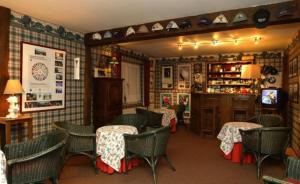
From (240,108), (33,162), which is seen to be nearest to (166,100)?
(240,108)

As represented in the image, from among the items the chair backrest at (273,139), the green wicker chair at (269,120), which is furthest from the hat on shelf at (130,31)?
the green wicker chair at (269,120)

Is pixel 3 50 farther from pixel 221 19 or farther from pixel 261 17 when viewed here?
pixel 261 17

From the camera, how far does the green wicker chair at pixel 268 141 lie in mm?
3541

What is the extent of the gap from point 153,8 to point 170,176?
2.68 m

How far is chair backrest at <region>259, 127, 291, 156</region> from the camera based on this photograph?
353 cm

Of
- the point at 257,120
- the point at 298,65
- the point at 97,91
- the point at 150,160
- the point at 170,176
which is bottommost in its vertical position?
the point at 170,176

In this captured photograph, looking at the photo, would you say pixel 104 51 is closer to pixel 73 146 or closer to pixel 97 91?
pixel 97 91

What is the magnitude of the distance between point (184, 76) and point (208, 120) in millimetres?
2792

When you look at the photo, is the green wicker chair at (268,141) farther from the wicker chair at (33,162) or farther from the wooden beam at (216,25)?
the wicker chair at (33,162)

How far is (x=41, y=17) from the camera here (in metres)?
4.05

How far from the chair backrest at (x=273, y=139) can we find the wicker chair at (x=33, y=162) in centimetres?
299

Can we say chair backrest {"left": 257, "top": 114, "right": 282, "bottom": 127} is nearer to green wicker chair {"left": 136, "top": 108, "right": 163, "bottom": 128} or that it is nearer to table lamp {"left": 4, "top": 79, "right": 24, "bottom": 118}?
green wicker chair {"left": 136, "top": 108, "right": 163, "bottom": 128}

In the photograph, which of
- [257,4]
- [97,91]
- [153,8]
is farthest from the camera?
[97,91]

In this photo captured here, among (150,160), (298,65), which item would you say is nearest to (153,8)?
(150,160)
